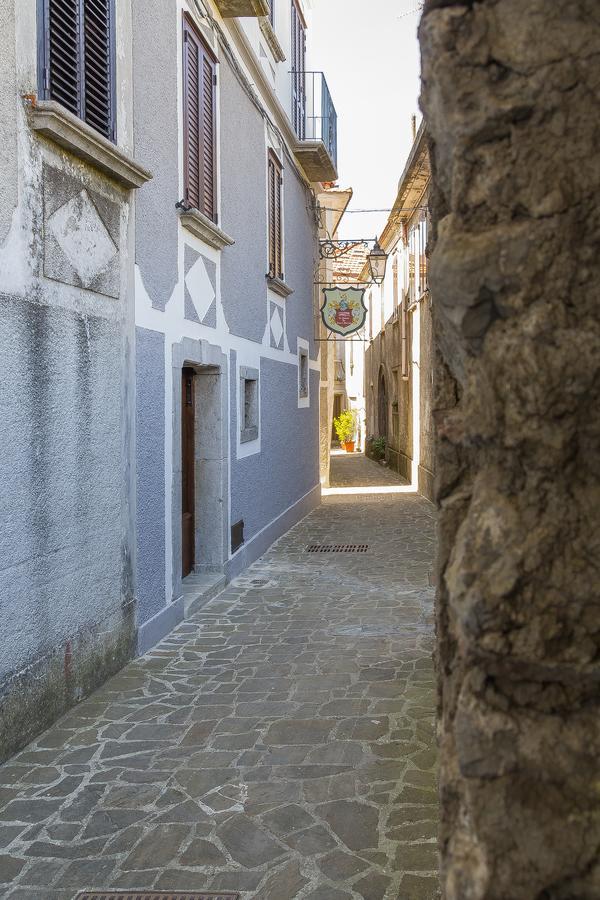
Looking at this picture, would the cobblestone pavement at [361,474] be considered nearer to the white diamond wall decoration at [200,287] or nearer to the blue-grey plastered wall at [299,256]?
the blue-grey plastered wall at [299,256]

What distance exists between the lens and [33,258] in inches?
176

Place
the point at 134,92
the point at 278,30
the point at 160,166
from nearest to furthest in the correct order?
the point at 134,92 → the point at 160,166 → the point at 278,30

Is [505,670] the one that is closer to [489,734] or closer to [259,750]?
[489,734]

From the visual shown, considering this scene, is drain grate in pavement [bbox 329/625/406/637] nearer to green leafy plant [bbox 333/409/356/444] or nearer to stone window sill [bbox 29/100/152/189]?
stone window sill [bbox 29/100/152/189]

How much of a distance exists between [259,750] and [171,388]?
10.7 feet

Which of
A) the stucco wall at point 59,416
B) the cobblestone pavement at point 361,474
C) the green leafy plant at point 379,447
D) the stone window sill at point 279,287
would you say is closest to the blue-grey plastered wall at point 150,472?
the stucco wall at point 59,416

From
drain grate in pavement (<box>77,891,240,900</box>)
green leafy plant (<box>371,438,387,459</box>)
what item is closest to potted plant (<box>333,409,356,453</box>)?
green leafy plant (<box>371,438,387,459</box>)

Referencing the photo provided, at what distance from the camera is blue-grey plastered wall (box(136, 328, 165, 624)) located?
6.05 meters

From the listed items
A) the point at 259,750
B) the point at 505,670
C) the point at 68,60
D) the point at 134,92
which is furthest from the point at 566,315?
the point at 134,92

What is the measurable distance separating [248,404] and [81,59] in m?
5.36

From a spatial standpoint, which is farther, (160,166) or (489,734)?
(160,166)

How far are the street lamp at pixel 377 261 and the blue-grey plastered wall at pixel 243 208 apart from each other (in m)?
4.77

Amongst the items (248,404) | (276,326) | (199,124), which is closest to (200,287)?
(199,124)

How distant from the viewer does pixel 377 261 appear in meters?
15.8
